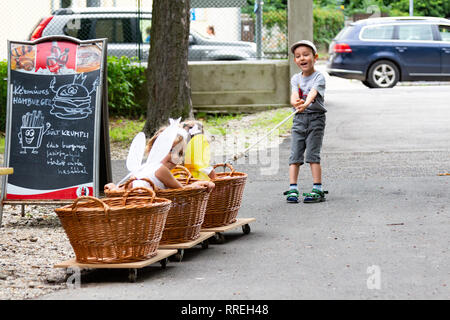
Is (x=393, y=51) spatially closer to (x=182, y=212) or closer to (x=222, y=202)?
(x=222, y=202)

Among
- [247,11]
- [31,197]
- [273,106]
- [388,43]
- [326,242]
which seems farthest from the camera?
[388,43]

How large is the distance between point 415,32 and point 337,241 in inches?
609

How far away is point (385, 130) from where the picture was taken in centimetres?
1375

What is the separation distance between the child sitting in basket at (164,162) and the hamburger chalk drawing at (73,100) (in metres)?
1.91

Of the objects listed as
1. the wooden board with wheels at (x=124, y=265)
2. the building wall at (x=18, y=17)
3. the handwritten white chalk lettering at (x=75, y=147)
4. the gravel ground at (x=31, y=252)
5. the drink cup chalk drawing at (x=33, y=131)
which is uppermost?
the building wall at (x=18, y=17)

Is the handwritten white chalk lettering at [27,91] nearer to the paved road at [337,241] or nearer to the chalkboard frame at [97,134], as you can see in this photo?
the chalkboard frame at [97,134]

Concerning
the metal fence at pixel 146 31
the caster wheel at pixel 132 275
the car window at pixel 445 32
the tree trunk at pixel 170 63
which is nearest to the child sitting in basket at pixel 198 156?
the caster wheel at pixel 132 275

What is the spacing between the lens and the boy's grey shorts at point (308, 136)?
8.68 meters

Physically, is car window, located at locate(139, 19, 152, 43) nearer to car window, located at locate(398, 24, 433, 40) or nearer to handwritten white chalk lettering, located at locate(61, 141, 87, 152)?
car window, located at locate(398, 24, 433, 40)

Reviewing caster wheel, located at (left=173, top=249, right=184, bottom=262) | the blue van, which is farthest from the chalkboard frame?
the blue van

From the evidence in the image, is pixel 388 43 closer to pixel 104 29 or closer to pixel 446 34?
pixel 446 34

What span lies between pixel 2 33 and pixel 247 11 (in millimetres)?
6967

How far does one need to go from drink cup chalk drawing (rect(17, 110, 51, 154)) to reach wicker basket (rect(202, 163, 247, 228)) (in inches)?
81.1

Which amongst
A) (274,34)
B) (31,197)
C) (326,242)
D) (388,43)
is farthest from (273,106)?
(326,242)
